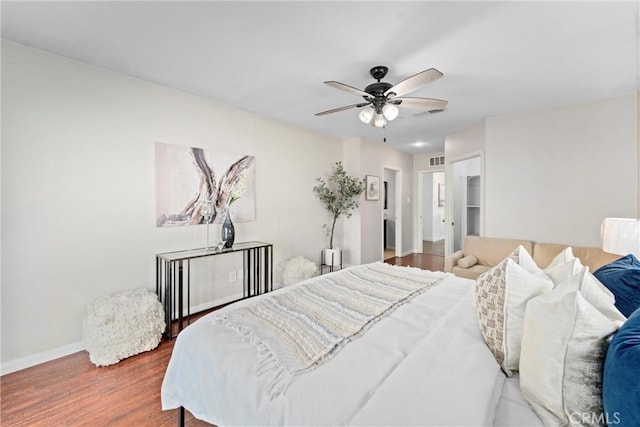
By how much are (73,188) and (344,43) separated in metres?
2.53

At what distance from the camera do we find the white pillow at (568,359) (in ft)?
2.58

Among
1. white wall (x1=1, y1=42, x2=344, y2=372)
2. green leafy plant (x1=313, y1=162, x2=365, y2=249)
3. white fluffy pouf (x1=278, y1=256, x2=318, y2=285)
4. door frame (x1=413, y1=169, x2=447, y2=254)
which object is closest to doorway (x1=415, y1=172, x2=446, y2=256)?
door frame (x1=413, y1=169, x2=447, y2=254)

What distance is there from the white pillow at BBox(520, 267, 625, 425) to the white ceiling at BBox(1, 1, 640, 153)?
68.4 inches

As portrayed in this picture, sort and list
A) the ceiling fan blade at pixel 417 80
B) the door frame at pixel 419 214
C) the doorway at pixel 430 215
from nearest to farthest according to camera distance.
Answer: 1. the ceiling fan blade at pixel 417 80
2. the door frame at pixel 419 214
3. the doorway at pixel 430 215

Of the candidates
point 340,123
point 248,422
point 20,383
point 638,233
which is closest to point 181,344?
point 248,422

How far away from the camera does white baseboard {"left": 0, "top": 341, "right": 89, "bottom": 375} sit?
204 centimetres

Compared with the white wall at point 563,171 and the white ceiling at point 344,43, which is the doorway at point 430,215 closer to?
the white wall at point 563,171

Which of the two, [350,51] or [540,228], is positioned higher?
[350,51]

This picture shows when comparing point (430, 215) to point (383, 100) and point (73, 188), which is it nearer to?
point (383, 100)

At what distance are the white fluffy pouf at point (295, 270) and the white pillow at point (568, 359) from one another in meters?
3.08

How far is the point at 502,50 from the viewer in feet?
6.88

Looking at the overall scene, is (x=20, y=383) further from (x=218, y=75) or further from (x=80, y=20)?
(x=218, y=75)

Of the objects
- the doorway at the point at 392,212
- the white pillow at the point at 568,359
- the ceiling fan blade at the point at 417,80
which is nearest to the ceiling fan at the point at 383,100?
the ceiling fan blade at the point at 417,80

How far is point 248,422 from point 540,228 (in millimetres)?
4082
